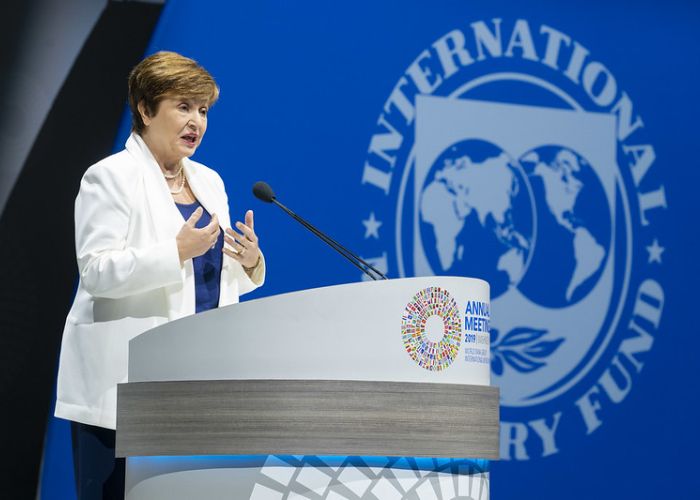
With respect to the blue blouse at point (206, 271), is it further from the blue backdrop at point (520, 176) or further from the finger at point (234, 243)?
the blue backdrop at point (520, 176)

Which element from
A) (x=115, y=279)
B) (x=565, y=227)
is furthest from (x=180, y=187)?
(x=565, y=227)

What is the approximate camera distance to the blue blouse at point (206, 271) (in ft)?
7.71

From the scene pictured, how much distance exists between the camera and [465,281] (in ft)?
6.73

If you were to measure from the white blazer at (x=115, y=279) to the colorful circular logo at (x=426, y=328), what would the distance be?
515 millimetres

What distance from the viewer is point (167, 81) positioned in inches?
93.9

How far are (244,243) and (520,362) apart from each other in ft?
6.35

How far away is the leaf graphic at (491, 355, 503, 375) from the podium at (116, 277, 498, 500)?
2.00m

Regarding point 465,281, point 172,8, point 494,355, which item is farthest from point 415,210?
point 465,281

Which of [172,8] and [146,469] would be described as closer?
[146,469]

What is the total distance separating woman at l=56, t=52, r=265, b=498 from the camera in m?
2.17

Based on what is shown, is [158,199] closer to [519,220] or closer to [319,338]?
[319,338]

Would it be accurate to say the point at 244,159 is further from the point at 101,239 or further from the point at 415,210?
the point at 101,239

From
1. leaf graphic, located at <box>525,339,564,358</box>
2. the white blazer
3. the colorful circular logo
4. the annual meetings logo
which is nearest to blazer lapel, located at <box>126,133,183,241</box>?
the white blazer

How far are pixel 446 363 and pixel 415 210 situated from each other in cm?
197
